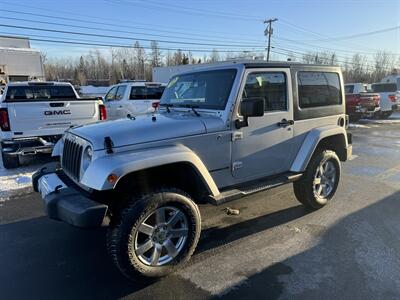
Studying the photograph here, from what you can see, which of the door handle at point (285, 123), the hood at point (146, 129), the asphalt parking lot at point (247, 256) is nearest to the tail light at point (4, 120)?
the asphalt parking lot at point (247, 256)

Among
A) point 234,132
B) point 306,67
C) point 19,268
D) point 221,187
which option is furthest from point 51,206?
point 306,67

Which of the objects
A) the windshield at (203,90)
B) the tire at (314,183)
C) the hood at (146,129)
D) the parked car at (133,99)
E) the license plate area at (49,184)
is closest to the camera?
the hood at (146,129)

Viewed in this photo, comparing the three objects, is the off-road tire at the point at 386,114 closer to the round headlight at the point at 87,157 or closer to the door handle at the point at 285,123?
the door handle at the point at 285,123

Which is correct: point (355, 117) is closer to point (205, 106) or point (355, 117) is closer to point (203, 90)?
point (203, 90)

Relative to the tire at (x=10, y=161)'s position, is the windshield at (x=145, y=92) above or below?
above

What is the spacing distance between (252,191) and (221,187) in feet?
1.33

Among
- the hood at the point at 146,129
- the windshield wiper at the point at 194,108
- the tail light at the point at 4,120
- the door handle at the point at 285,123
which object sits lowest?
the tail light at the point at 4,120

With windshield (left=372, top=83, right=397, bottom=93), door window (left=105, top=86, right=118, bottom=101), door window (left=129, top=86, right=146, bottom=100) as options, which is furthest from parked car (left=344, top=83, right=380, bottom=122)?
door window (left=105, top=86, right=118, bottom=101)

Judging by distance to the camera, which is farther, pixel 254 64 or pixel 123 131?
pixel 254 64

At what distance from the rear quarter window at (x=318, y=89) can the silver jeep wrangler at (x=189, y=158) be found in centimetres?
2

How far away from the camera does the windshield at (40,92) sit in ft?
25.1

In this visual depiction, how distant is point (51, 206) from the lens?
10.1 ft

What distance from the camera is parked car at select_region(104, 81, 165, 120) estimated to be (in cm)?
1130

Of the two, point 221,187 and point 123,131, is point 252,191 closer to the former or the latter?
point 221,187
